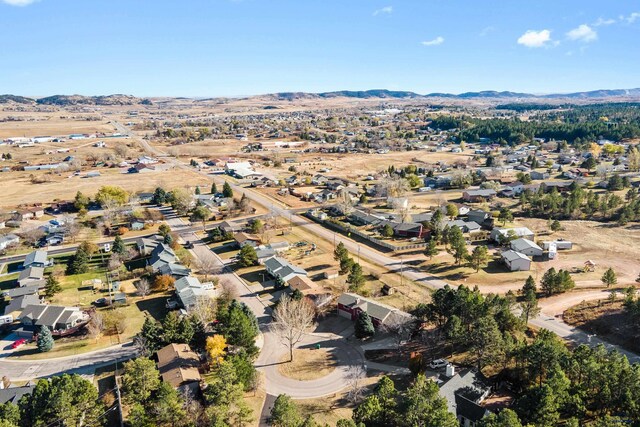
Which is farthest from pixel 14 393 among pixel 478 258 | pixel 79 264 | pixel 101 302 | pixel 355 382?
pixel 478 258

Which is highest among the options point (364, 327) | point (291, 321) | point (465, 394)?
point (291, 321)

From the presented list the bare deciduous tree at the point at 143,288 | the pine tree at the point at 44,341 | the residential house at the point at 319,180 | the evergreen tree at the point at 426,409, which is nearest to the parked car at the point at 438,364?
the evergreen tree at the point at 426,409

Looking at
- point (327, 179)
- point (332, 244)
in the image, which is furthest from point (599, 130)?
point (332, 244)

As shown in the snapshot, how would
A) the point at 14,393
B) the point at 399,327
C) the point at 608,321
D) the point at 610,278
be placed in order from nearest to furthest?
1. the point at 14,393
2. the point at 399,327
3. the point at 608,321
4. the point at 610,278

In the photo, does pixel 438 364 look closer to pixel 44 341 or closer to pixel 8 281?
pixel 44 341

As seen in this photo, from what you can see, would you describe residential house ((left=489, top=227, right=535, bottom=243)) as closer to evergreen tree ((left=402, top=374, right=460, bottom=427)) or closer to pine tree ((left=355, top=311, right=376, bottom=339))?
pine tree ((left=355, top=311, right=376, bottom=339))

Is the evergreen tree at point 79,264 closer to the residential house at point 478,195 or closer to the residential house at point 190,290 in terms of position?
the residential house at point 190,290

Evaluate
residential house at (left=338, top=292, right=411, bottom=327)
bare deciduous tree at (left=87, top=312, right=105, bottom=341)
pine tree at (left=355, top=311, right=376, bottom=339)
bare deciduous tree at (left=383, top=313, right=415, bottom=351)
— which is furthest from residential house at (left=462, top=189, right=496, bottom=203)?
bare deciduous tree at (left=87, top=312, right=105, bottom=341)
